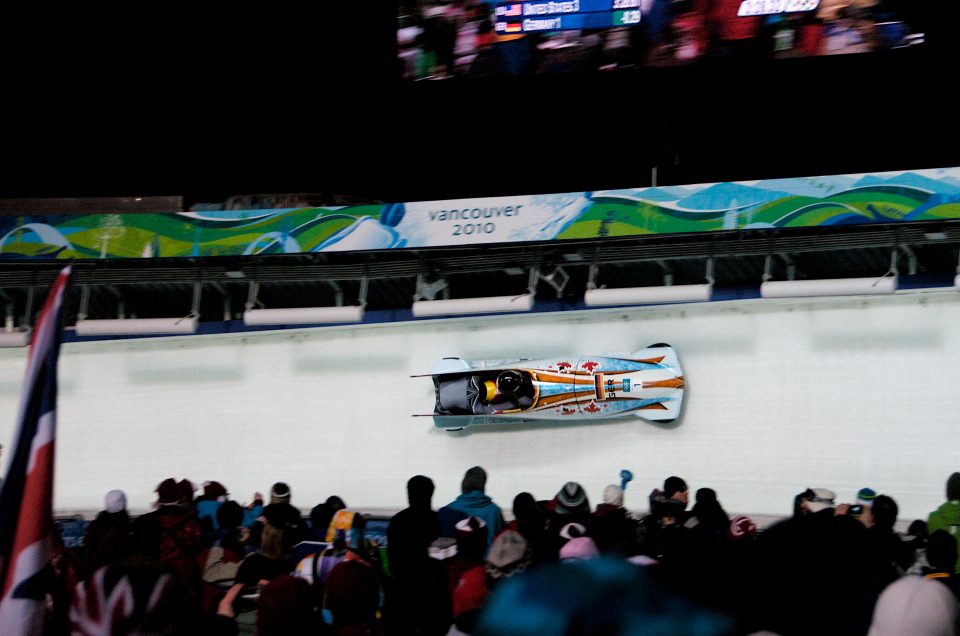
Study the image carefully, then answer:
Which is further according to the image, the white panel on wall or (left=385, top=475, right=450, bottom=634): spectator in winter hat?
the white panel on wall

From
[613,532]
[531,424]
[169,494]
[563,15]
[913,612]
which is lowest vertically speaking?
[531,424]

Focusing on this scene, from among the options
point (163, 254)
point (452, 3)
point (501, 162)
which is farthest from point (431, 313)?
point (501, 162)

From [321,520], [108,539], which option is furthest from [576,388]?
[108,539]

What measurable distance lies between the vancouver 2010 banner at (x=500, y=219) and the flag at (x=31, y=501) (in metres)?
6.34

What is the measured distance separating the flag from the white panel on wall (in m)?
6.44

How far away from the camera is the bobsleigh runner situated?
8.41m

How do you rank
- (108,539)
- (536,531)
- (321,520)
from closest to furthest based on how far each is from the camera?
1. (108,539)
2. (536,531)
3. (321,520)

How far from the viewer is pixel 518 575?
1589 millimetres

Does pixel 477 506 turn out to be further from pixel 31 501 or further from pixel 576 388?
pixel 576 388

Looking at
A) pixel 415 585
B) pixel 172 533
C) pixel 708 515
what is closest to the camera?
pixel 415 585

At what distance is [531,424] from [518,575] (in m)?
7.35

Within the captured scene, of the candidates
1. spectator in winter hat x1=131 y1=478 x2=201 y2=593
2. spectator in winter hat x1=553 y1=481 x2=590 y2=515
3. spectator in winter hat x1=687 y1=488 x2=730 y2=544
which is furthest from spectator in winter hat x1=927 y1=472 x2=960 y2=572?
spectator in winter hat x1=131 y1=478 x2=201 y2=593

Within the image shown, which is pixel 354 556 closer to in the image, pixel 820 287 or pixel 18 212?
pixel 820 287

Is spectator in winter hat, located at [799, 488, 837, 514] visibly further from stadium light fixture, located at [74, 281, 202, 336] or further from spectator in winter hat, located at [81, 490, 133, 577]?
stadium light fixture, located at [74, 281, 202, 336]
